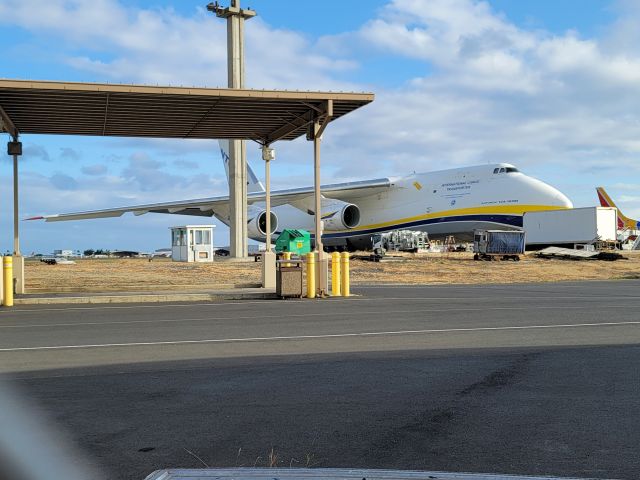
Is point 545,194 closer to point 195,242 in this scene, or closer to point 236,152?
point 236,152

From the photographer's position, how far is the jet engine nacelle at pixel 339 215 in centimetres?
4347

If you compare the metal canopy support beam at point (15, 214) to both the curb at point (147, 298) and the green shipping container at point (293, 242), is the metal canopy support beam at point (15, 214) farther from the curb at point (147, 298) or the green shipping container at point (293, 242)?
the green shipping container at point (293, 242)

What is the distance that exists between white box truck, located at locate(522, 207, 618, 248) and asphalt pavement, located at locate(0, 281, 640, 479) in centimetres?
2858

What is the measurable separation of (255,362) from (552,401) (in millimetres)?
3347

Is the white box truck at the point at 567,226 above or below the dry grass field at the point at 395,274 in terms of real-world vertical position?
above

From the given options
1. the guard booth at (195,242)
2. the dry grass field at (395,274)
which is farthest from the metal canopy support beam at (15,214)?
the guard booth at (195,242)

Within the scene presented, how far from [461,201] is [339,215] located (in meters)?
7.47

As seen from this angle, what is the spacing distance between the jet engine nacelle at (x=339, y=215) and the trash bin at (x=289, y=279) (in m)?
25.6

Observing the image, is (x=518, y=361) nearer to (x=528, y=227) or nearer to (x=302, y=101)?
(x=302, y=101)

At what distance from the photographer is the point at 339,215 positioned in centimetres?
4331

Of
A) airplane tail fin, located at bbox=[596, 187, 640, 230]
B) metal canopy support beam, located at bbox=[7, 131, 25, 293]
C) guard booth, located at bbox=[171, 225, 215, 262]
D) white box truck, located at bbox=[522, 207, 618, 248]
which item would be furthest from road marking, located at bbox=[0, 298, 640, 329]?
airplane tail fin, located at bbox=[596, 187, 640, 230]

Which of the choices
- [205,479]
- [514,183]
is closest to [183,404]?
[205,479]

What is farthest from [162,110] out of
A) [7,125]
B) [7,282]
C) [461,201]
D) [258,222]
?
[258,222]

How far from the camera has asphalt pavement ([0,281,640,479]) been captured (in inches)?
171
